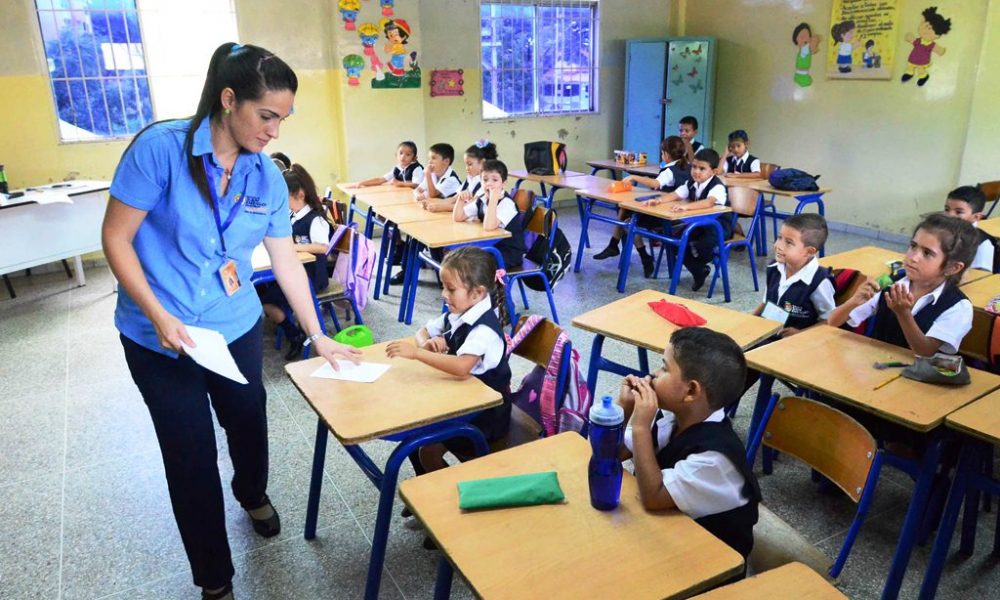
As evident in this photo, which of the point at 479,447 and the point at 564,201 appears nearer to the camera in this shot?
the point at 479,447

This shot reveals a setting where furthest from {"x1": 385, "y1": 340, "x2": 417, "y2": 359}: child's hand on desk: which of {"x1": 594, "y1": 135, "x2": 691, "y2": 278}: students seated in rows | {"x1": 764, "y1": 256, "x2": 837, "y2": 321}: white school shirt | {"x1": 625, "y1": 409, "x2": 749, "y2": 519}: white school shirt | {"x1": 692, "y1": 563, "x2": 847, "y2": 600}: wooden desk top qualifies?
{"x1": 594, "y1": 135, "x2": 691, "y2": 278}: students seated in rows

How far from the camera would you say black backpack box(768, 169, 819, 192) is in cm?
555

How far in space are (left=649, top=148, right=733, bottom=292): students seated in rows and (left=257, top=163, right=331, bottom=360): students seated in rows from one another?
7.48 ft

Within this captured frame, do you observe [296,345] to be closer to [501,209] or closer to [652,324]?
[501,209]

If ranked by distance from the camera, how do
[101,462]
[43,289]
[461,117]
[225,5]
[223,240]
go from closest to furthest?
[223,240] < [101,462] < [43,289] < [225,5] < [461,117]

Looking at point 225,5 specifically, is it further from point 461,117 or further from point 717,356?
point 717,356

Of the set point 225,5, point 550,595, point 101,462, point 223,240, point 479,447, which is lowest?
point 101,462

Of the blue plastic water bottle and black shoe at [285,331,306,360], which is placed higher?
the blue plastic water bottle

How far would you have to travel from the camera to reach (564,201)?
8695 millimetres

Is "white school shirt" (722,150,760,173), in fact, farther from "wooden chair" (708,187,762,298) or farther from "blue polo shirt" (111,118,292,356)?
"blue polo shirt" (111,118,292,356)

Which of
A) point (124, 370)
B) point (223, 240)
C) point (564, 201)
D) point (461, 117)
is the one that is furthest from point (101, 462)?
point (564, 201)

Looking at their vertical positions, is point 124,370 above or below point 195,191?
below

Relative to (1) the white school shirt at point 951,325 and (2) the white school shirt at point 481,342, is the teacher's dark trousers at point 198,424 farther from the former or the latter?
(1) the white school shirt at point 951,325

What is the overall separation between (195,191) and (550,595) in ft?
3.91
